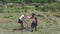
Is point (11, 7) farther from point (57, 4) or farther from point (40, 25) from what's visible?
point (40, 25)

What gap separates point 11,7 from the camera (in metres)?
28.0

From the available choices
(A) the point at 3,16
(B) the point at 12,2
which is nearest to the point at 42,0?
(B) the point at 12,2

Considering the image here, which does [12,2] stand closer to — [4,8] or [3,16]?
[4,8]

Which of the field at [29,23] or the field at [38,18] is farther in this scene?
the field at [29,23]

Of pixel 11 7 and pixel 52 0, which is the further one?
pixel 52 0

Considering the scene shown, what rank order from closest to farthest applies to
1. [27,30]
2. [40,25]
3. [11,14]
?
[27,30], [40,25], [11,14]

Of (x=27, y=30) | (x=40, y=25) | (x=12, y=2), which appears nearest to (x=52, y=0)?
(x=12, y=2)

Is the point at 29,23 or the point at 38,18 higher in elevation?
the point at 29,23

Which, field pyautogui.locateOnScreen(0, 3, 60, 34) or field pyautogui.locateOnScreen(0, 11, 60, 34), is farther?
field pyautogui.locateOnScreen(0, 11, 60, 34)

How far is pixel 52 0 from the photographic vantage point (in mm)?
32438

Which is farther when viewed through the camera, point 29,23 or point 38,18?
point 38,18

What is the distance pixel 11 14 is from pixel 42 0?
761 cm

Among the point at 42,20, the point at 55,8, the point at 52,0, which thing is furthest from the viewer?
the point at 52,0

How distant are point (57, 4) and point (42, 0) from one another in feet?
6.59
